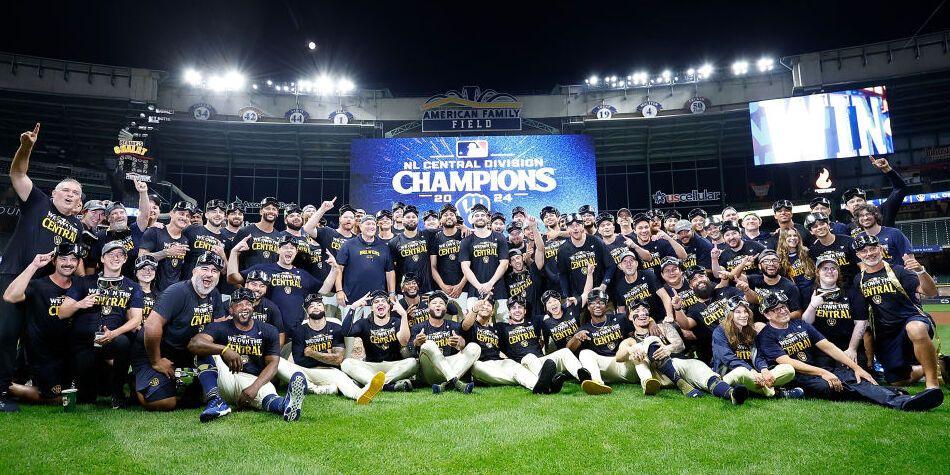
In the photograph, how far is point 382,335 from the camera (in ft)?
25.3

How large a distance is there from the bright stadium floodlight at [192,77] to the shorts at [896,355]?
121 feet

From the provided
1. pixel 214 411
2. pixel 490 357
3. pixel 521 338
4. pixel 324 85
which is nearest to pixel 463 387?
pixel 490 357

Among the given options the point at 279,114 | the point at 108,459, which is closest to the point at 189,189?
the point at 279,114

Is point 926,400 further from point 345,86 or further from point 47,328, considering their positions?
point 345,86

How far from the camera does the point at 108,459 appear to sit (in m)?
3.92

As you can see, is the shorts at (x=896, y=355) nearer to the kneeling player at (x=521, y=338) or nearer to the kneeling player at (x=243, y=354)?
the kneeling player at (x=521, y=338)

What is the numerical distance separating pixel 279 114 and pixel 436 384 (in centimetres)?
3143

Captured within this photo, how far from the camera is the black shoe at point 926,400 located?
523 cm

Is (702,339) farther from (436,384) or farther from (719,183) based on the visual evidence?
(719,183)

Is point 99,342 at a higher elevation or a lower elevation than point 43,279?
lower

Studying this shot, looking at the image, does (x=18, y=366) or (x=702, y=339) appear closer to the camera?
(x=18, y=366)

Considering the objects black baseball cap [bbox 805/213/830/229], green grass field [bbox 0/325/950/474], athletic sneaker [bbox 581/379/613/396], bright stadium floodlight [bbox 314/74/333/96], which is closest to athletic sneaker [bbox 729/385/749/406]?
green grass field [bbox 0/325/950/474]

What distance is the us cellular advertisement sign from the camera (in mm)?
25359

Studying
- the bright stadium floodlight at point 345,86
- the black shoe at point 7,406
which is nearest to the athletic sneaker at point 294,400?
the black shoe at point 7,406
